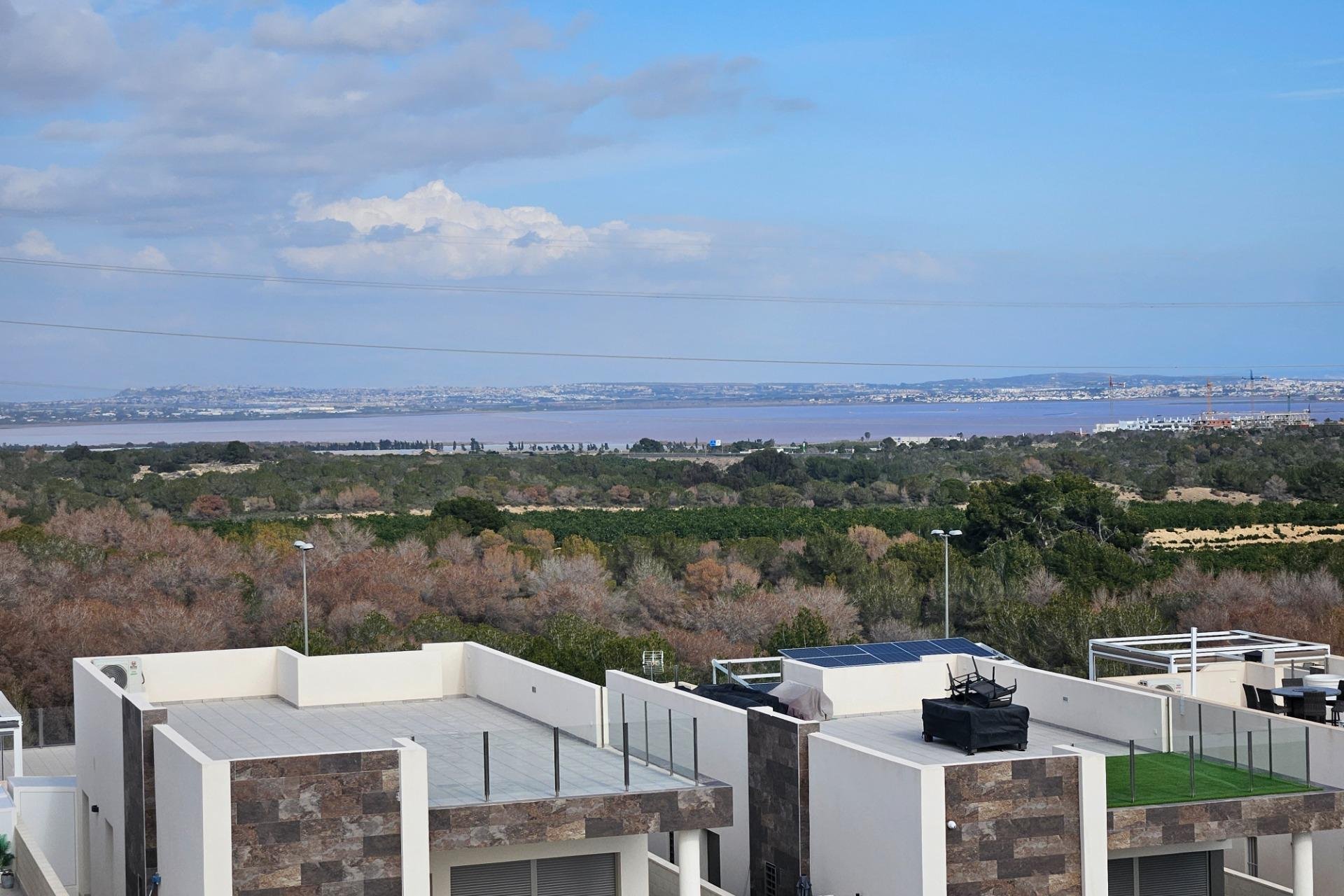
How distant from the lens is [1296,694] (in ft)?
68.7

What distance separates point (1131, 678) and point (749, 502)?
243 ft

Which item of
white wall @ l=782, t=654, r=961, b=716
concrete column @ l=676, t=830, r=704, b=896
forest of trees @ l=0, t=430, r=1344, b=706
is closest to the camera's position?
concrete column @ l=676, t=830, r=704, b=896

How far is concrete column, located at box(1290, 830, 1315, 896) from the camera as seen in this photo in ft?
59.4

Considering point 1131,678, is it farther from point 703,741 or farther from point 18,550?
point 18,550

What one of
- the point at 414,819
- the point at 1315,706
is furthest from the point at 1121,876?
the point at 414,819

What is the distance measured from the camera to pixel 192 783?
14984 mm

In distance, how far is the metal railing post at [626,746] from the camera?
664 inches

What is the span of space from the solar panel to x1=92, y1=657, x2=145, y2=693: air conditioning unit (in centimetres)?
1029

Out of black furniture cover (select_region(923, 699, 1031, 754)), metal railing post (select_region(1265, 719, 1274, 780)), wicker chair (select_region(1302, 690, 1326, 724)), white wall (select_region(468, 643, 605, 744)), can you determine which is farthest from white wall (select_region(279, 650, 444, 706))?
wicker chair (select_region(1302, 690, 1326, 724))

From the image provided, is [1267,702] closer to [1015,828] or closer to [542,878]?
[1015,828]

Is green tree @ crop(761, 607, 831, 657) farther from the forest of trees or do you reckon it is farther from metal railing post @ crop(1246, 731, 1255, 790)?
metal railing post @ crop(1246, 731, 1255, 790)

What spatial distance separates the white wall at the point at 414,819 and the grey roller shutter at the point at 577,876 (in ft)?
6.65

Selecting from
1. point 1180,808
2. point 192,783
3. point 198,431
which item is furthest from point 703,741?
point 198,431

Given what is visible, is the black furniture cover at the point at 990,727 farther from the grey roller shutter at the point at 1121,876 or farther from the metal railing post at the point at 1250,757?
the metal railing post at the point at 1250,757
